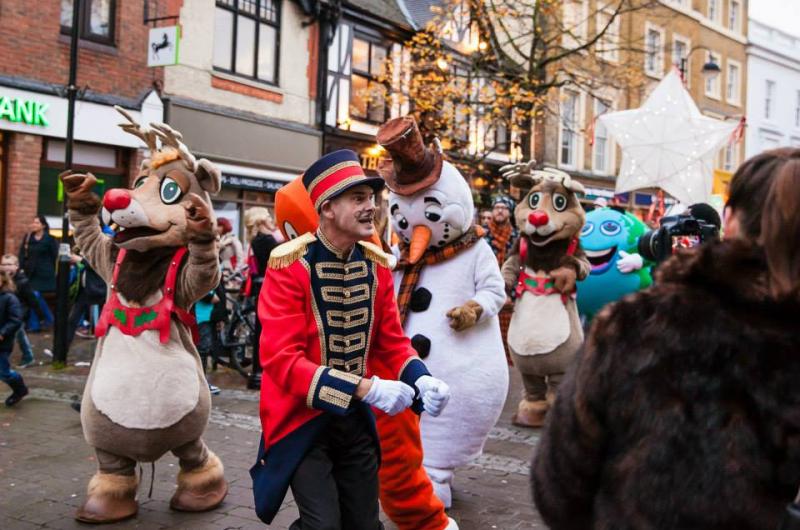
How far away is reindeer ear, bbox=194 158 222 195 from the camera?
15.9 feet

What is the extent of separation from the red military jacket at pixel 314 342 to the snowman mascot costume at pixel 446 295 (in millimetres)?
1184

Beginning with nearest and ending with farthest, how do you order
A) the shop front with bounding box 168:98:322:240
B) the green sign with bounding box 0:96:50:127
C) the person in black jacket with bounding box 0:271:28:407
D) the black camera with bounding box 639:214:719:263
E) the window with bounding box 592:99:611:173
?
the black camera with bounding box 639:214:719:263 → the person in black jacket with bounding box 0:271:28:407 → the green sign with bounding box 0:96:50:127 → the shop front with bounding box 168:98:322:240 → the window with bounding box 592:99:611:173

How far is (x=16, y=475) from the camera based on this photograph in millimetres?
5527

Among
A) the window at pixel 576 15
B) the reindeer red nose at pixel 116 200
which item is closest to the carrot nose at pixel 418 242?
the reindeer red nose at pixel 116 200

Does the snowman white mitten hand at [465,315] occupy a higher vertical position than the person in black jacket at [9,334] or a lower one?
higher

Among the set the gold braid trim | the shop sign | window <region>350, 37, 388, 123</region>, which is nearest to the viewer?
the gold braid trim

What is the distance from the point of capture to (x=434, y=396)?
3236 millimetres

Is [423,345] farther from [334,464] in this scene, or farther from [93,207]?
[93,207]

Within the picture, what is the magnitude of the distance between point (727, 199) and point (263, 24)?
1666cm

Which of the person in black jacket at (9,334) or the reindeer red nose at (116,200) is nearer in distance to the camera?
the reindeer red nose at (116,200)

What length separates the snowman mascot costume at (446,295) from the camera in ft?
15.7

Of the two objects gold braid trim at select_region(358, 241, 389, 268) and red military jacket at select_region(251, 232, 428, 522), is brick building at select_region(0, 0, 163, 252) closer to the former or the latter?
gold braid trim at select_region(358, 241, 389, 268)

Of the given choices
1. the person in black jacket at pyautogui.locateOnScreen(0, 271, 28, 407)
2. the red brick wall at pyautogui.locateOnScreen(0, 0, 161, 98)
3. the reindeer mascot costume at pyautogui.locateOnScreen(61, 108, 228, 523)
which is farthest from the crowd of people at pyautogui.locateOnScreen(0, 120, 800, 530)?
the red brick wall at pyautogui.locateOnScreen(0, 0, 161, 98)

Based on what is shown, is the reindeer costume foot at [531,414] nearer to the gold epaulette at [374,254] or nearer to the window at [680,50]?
the gold epaulette at [374,254]
